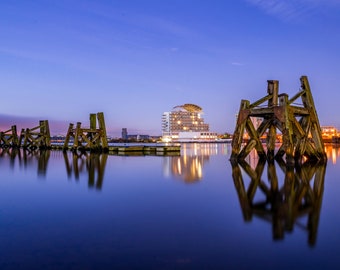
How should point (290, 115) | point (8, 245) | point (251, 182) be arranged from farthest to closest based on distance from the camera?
point (290, 115)
point (251, 182)
point (8, 245)

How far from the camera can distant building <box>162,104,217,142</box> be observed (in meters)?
178

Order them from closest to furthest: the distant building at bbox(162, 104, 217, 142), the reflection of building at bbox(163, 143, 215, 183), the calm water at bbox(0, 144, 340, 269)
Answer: the calm water at bbox(0, 144, 340, 269)
the reflection of building at bbox(163, 143, 215, 183)
the distant building at bbox(162, 104, 217, 142)

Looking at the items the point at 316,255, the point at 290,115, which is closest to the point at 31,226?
the point at 316,255

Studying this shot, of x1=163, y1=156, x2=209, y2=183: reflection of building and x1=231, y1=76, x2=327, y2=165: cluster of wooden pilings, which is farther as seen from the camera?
x1=231, y1=76, x2=327, y2=165: cluster of wooden pilings

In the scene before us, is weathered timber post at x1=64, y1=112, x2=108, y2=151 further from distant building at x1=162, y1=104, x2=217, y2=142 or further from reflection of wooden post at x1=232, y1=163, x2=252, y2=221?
distant building at x1=162, y1=104, x2=217, y2=142

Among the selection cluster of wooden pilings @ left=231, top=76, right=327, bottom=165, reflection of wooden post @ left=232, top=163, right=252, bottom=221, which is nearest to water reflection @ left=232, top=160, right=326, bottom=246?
reflection of wooden post @ left=232, top=163, right=252, bottom=221

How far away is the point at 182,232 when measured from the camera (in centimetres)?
550

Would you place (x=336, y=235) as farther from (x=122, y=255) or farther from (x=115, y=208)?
(x=115, y=208)

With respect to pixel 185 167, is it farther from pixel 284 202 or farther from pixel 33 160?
pixel 33 160

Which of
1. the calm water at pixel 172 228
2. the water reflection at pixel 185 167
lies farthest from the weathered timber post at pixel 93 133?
the calm water at pixel 172 228

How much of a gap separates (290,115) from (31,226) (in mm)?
14850

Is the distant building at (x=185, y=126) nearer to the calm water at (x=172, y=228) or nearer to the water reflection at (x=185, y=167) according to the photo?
the water reflection at (x=185, y=167)

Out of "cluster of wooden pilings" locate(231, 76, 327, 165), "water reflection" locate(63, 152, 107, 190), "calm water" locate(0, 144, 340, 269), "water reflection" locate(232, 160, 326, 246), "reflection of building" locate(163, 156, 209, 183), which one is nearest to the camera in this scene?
"calm water" locate(0, 144, 340, 269)

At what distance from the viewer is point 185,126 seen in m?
183
